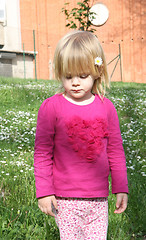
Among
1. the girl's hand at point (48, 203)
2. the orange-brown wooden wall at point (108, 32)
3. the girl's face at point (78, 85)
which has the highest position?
the orange-brown wooden wall at point (108, 32)

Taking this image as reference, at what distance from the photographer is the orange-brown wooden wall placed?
19.4 metres

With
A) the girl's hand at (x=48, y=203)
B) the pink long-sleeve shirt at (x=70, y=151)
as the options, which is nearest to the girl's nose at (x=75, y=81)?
the pink long-sleeve shirt at (x=70, y=151)

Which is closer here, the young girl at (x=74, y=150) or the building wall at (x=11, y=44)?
the young girl at (x=74, y=150)

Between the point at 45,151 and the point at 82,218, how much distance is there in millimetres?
483

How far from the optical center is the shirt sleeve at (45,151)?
1.81m

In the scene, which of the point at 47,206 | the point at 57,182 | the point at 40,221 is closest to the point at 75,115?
the point at 57,182

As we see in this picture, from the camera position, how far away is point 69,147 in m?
1.86

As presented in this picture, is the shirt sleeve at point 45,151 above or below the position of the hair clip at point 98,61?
below

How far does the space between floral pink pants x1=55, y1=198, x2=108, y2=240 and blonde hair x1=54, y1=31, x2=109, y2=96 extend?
784mm

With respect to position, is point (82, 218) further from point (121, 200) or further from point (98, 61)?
point (98, 61)

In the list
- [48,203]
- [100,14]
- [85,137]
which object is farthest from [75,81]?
[100,14]

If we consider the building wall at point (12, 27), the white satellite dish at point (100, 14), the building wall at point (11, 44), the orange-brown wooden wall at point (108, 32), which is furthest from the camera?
the white satellite dish at point (100, 14)

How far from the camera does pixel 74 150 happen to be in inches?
72.8

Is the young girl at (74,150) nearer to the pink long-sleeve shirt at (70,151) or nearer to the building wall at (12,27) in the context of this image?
the pink long-sleeve shirt at (70,151)
